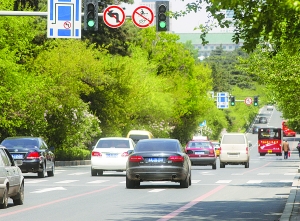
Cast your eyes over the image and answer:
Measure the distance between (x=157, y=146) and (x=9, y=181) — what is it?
31.9 ft

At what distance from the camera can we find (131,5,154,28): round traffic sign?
27844mm

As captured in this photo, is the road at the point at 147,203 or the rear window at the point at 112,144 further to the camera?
the rear window at the point at 112,144

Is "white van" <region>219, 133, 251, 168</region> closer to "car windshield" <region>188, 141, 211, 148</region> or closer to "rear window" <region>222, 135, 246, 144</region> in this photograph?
"rear window" <region>222, 135, 246, 144</region>

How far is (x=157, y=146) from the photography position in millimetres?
28203

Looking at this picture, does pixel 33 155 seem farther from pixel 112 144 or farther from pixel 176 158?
pixel 176 158

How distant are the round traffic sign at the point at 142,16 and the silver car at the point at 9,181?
8760mm

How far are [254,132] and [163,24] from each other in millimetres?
173848

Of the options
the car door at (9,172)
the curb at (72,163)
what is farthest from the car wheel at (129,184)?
the curb at (72,163)

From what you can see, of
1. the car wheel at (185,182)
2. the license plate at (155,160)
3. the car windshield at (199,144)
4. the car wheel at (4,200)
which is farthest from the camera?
the car windshield at (199,144)

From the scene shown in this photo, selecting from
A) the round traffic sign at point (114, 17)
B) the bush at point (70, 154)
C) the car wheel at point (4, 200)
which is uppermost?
the round traffic sign at point (114, 17)

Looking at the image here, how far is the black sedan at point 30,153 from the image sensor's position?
34781mm

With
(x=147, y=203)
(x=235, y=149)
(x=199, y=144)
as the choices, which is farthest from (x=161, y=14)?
(x=235, y=149)

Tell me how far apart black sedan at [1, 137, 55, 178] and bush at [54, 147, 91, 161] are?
2285cm

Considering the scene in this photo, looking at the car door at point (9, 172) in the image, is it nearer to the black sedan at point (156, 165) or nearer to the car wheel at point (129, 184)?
the black sedan at point (156, 165)
